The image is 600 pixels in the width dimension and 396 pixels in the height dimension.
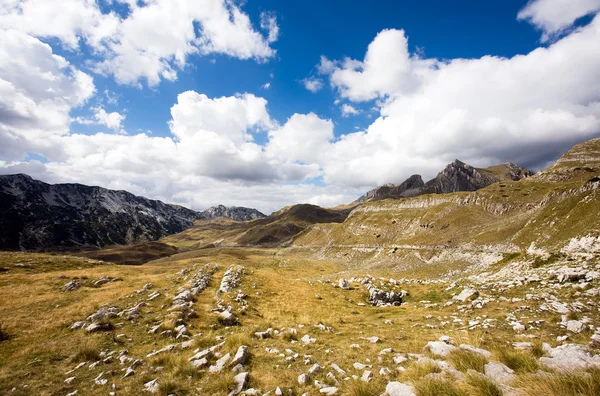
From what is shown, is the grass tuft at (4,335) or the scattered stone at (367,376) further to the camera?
the grass tuft at (4,335)

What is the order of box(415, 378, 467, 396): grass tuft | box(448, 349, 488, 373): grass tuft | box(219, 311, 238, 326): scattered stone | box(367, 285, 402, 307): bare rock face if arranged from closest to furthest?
1. box(415, 378, 467, 396): grass tuft
2. box(448, 349, 488, 373): grass tuft
3. box(219, 311, 238, 326): scattered stone
4. box(367, 285, 402, 307): bare rock face

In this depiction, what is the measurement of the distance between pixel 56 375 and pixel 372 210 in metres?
169

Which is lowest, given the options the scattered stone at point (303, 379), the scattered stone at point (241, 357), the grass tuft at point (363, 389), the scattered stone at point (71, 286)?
the scattered stone at point (71, 286)

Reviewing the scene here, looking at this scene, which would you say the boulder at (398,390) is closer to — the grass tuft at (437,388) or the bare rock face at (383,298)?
the grass tuft at (437,388)

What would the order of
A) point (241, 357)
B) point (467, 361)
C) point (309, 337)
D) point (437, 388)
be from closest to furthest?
point (437, 388)
point (467, 361)
point (241, 357)
point (309, 337)

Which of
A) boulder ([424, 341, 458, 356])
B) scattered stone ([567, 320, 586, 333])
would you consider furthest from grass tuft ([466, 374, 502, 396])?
scattered stone ([567, 320, 586, 333])

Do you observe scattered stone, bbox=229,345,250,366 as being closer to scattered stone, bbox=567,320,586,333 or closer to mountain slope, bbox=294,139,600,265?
scattered stone, bbox=567,320,586,333

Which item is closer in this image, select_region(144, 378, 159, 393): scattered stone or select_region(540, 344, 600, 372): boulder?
select_region(540, 344, 600, 372): boulder

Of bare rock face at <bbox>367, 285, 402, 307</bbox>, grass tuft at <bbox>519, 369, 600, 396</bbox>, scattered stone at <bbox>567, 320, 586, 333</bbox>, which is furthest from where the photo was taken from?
bare rock face at <bbox>367, 285, 402, 307</bbox>

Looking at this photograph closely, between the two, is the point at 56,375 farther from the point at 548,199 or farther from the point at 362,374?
the point at 548,199

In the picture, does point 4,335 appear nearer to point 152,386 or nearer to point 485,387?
point 152,386

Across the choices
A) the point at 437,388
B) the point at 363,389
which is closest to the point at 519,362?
the point at 437,388

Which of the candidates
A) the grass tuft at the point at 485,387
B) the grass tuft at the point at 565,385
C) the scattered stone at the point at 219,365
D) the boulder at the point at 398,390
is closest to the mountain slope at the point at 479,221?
the grass tuft at the point at 565,385

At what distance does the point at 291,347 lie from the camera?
12.8 metres
